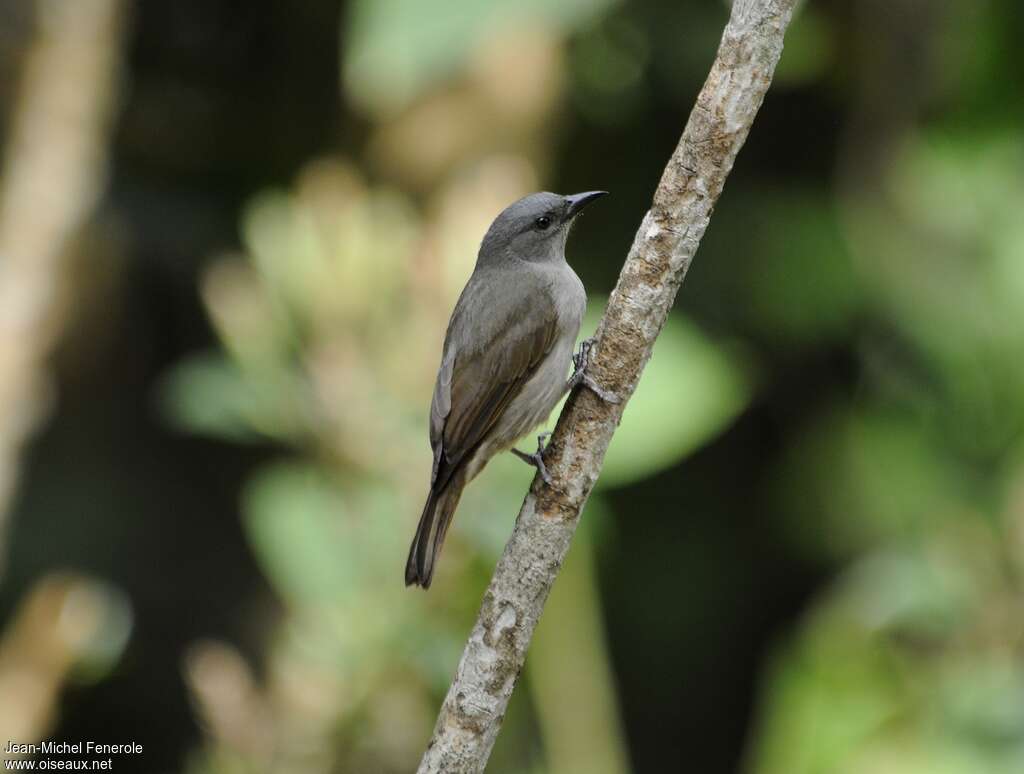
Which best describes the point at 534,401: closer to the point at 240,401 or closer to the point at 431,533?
the point at 431,533

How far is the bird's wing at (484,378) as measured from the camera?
3.54 metres

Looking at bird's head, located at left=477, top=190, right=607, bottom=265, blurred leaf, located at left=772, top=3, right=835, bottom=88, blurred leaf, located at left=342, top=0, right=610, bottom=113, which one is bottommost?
bird's head, located at left=477, top=190, right=607, bottom=265

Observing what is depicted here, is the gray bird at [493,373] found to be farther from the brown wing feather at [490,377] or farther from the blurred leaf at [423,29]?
the blurred leaf at [423,29]

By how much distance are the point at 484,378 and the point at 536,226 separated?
69 centimetres

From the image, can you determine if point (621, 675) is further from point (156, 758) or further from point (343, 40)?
point (343, 40)

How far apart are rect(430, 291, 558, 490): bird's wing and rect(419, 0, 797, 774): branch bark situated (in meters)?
0.97

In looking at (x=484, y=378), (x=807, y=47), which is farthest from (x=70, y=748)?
(x=807, y=47)

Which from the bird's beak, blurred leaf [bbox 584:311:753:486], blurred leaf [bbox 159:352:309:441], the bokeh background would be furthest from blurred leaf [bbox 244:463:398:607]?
the bird's beak

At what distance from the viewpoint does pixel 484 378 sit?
369 centimetres

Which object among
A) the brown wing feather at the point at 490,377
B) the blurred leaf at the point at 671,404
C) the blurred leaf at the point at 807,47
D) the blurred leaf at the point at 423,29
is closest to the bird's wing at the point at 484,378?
the brown wing feather at the point at 490,377

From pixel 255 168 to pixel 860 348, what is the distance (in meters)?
2.68

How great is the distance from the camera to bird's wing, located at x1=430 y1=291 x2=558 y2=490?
3.54 m

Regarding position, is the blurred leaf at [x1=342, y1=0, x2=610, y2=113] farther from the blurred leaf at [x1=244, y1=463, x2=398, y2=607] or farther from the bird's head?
the blurred leaf at [x1=244, y1=463, x2=398, y2=607]

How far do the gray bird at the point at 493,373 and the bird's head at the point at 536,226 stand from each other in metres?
0.07
